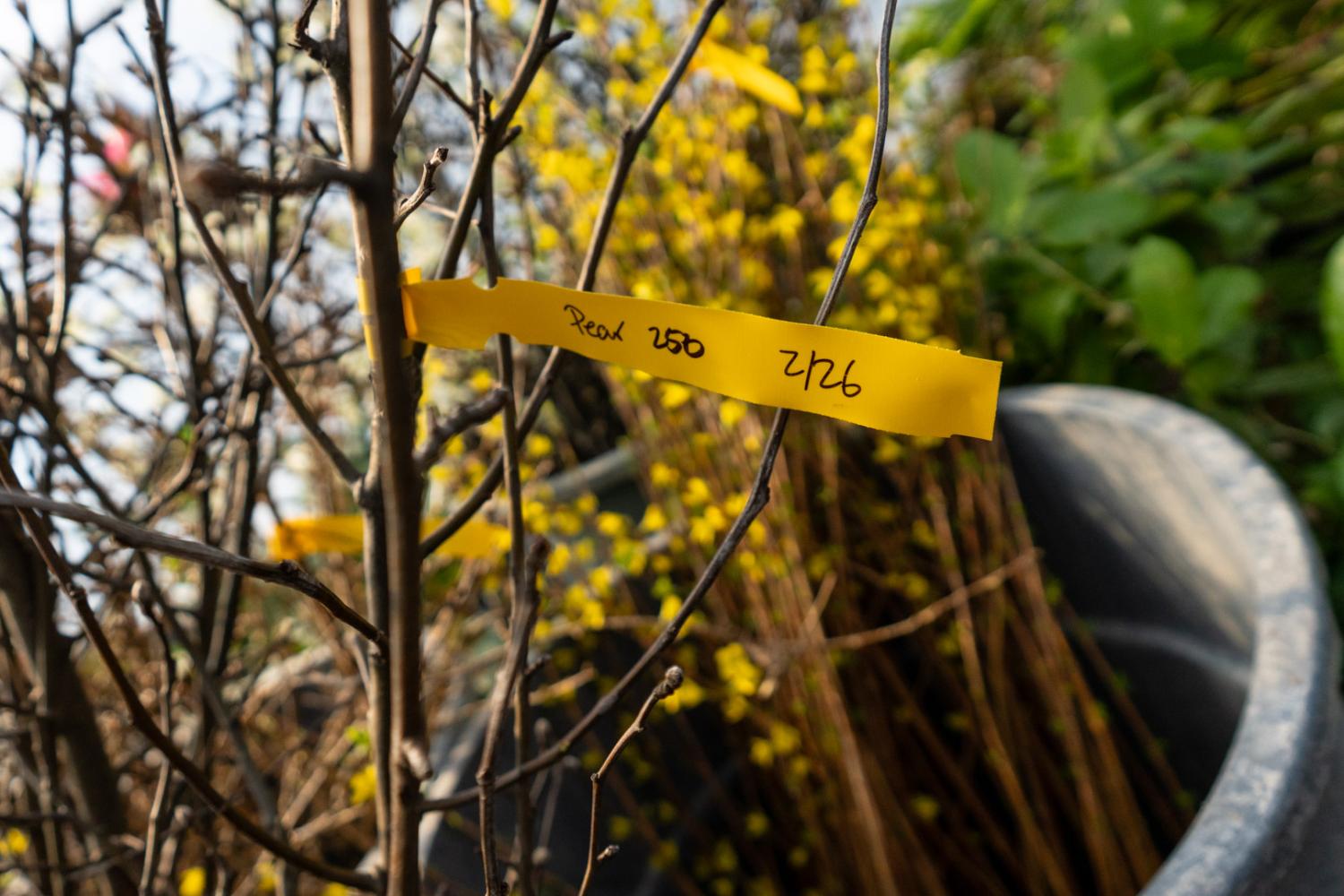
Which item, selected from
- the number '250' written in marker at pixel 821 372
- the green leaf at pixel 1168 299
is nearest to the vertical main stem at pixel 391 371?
the number '250' written in marker at pixel 821 372

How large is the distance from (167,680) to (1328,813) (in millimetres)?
761

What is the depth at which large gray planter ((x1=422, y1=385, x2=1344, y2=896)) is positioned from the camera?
553 mm

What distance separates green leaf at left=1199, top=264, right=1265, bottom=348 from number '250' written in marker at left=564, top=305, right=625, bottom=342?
4.14ft

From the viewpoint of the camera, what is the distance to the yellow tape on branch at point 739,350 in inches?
13.3

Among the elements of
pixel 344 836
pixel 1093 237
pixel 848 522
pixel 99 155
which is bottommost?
pixel 344 836

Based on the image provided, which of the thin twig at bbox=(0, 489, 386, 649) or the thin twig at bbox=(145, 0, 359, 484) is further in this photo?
the thin twig at bbox=(145, 0, 359, 484)

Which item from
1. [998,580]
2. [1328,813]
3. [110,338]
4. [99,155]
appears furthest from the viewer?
[110,338]

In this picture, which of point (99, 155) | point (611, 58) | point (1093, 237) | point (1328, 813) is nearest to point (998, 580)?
point (1328, 813)

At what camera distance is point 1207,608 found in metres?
1.08

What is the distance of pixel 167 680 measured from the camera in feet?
1.73

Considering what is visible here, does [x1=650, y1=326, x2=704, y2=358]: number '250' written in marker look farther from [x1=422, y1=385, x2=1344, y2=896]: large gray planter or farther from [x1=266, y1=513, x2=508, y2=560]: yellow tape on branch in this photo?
[x1=422, y1=385, x2=1344, y2=896]: large gray planter

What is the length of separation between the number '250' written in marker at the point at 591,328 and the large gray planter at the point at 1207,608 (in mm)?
476

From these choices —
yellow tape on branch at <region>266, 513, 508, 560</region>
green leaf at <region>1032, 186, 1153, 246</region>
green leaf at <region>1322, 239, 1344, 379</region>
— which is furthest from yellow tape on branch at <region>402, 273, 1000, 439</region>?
green leaf at <region>1032, 186, 1153, 246</region>

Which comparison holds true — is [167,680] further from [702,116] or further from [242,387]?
[702,116]
